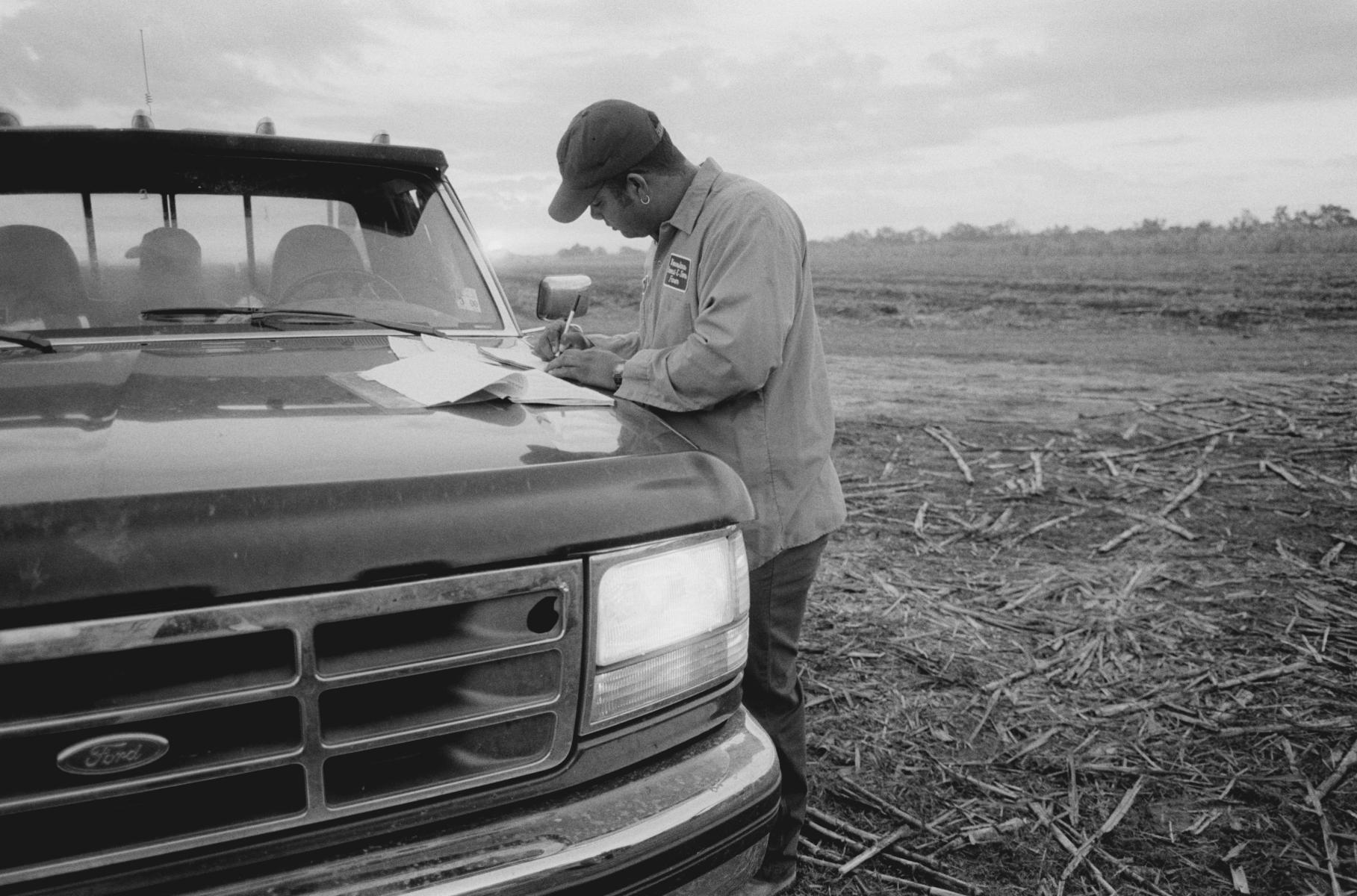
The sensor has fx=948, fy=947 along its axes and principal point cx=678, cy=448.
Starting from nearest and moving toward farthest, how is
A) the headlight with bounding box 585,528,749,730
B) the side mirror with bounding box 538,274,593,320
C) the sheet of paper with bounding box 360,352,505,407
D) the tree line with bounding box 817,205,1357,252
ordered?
the headlight with bounding box 585,528,749,730, the sheet of paper with bounding box 360,352,505,407, the side mirror with bounding box 538,274,593,320, the tree line with bounding box 817,205,1357,252

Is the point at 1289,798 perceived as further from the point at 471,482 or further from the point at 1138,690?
the point at 471,482

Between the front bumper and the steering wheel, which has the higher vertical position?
the steering wheel

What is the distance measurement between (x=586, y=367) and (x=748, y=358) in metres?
0.45

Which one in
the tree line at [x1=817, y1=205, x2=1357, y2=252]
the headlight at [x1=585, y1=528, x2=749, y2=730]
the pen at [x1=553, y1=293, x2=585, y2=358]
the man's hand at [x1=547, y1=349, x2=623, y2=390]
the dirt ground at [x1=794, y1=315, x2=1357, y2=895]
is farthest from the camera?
the tree line at [x1=817, y1=205, x2=1357, y2=252]

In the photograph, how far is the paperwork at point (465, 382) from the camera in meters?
1.96

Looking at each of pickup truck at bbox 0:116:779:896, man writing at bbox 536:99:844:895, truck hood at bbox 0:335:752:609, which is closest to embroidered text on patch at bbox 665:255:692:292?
man writing at bbox 536:99:844:895

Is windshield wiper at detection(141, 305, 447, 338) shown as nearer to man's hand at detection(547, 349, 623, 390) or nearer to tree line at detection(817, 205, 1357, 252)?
man's hand at detection(547, 349, 623, 390)

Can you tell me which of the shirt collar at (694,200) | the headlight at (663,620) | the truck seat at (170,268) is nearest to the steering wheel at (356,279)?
the truck seat at (170,268)

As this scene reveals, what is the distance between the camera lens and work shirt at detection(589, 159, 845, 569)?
7.74 feet

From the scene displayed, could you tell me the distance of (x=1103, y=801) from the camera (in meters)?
3.29

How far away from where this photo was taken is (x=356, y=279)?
302cm

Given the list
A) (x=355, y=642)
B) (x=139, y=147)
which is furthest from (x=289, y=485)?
(x=139, y=147)

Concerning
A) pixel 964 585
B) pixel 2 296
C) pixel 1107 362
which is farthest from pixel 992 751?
pixel 1107 362

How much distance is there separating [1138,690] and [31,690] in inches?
161
